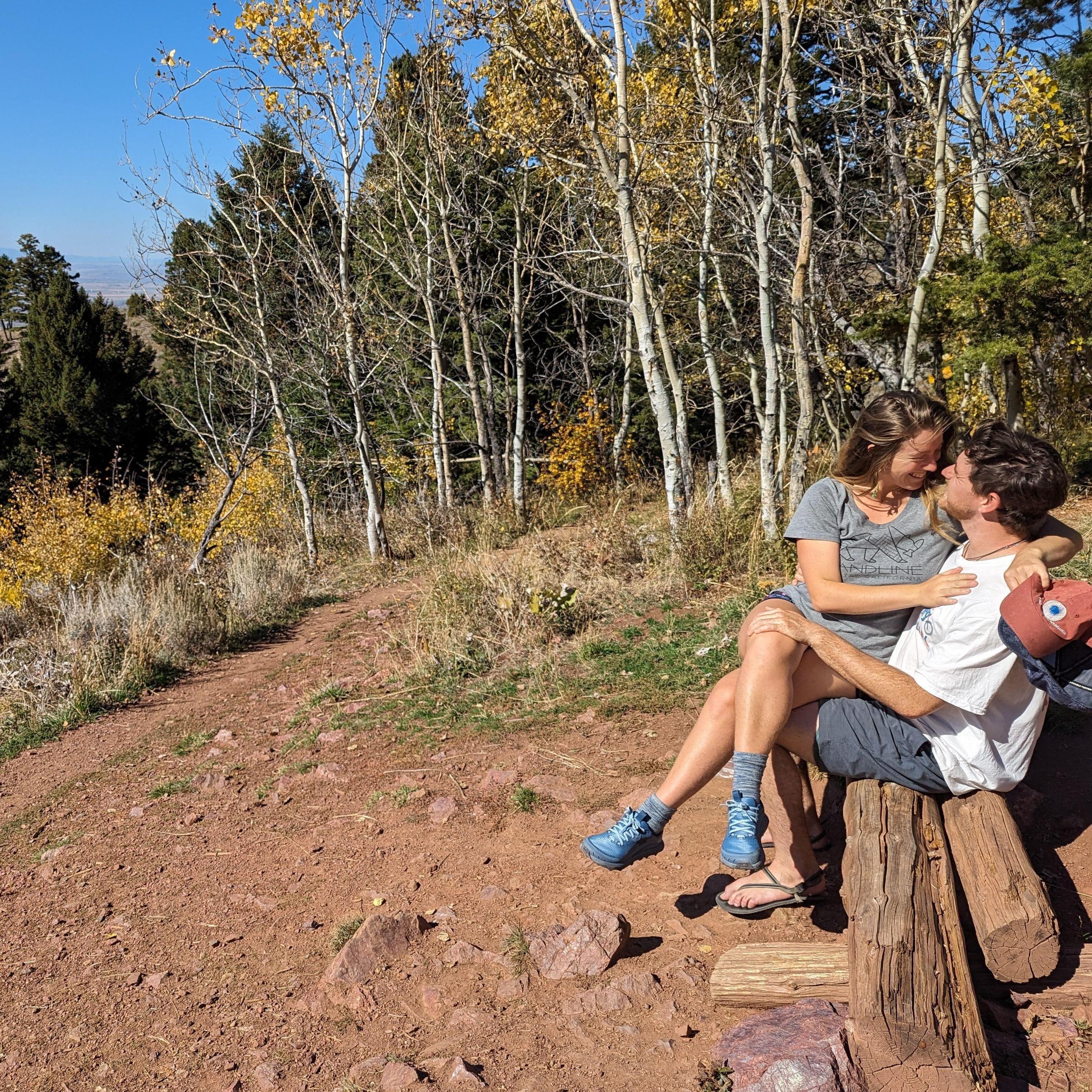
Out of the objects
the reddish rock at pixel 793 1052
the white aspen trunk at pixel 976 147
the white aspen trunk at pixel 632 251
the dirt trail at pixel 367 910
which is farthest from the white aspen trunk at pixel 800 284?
the reddish rock at pixel 793 1052

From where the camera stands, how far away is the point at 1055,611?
2049mm

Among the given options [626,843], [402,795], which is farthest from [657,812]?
[402,795]

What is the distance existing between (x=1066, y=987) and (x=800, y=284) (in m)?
5.22

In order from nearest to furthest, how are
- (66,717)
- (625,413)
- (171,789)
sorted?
(171,789) < (66,717) < (625,413)

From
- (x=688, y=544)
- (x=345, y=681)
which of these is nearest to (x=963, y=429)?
(x=688, y=544)

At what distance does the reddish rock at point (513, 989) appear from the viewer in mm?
2564

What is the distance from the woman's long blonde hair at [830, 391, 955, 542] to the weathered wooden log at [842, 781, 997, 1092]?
1043 mm

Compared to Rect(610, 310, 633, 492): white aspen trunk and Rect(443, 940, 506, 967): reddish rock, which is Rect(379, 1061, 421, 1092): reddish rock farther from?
Rect(610, 310, 633, 492): white aspen trunk

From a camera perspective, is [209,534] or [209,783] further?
[209,534]

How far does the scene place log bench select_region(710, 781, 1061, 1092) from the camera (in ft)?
6.28

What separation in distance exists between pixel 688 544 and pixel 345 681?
2.71 metres

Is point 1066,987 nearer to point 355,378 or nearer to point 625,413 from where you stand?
point 355,378

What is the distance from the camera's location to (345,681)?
5.88 meters

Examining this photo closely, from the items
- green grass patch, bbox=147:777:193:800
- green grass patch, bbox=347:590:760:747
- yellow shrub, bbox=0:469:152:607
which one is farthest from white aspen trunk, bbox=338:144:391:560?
green grass patch, bbox=147:777:193:800
